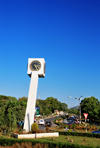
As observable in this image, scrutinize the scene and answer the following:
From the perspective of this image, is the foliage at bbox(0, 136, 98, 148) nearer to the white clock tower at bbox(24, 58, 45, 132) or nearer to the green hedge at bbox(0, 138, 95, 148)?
the green hedge at bbox(0, 138, 95, 148)

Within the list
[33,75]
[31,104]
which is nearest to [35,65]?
[33,75]

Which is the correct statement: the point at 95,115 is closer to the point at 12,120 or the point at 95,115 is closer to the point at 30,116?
the point at 30,116

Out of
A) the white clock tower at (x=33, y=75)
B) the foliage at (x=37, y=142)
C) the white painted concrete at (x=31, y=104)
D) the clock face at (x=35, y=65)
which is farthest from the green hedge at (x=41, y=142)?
the clock face at (x=35, y=65)

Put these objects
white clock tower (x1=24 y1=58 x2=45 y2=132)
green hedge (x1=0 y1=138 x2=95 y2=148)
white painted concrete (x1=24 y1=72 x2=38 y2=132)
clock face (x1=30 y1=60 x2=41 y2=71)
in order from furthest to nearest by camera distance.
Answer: clock face (x1=30 y1=60 x2=41 y2=71) < white clock tower (x1=24 y1=58 x2=45 y2=132) < white painted concrete (x1=24 y1=72 x2=38 y2=132) < green hedge (x1=0 y1=138 x2=95 y2=148)

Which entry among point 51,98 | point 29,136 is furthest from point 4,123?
point 51,98

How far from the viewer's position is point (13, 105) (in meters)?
20.2

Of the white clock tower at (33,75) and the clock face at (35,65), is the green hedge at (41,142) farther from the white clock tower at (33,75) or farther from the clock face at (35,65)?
the clock face at (35,65)

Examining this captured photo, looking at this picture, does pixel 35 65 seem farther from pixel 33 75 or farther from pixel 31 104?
pixel 31 104

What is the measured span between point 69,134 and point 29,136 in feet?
20.5

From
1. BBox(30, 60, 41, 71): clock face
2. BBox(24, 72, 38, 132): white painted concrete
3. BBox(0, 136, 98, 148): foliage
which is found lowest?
BBox(0, 136, 98, 148): foliage

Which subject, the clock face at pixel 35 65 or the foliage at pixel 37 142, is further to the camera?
the clock face at pixel 35 65

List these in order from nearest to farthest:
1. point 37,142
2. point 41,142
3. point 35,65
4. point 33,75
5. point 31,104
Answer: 1. point 41,142
2. point 37,142
3. point 31,104
4. point 33,75
5. point 35,65

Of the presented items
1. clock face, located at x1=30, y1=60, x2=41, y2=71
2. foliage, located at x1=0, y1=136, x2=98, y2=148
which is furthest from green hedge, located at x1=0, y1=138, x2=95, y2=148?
clock face, located at x1=30, y1=60, x2=41, y2=71

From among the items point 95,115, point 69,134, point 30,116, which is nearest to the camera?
point 69,134
